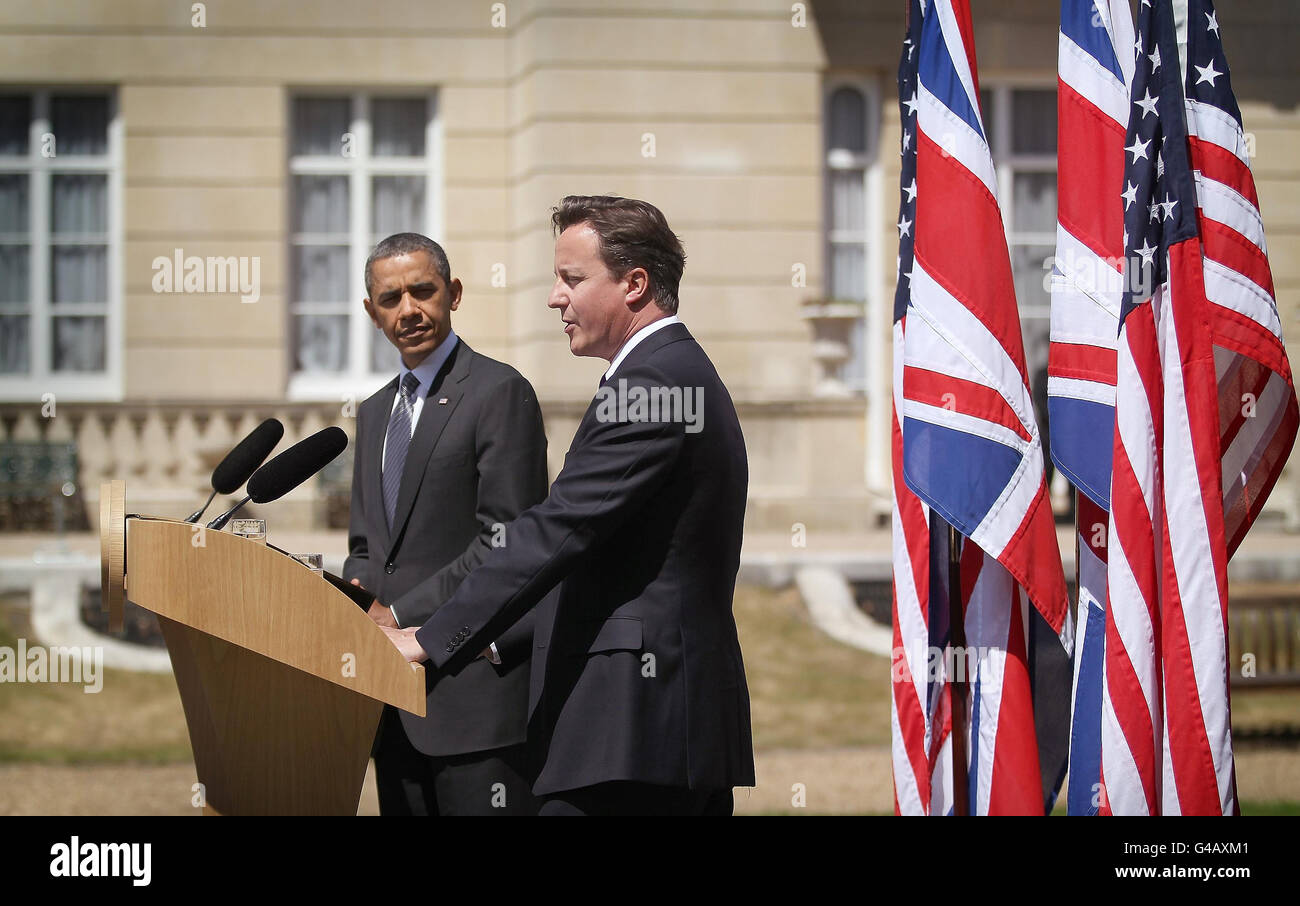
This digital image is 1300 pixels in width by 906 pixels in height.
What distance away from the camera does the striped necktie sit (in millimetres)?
3553

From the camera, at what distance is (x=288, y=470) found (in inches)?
112

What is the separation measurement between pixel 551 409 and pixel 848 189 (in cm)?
376

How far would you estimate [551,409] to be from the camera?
10531 millimetres

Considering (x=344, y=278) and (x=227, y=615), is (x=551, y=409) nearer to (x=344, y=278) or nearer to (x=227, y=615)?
(x=344, y=278)

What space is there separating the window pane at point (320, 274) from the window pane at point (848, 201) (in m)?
4.60

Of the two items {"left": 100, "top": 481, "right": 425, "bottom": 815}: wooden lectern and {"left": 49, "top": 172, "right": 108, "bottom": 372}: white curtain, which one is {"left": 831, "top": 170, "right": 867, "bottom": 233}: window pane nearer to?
{"left": 49, "top": 172, "right": 108, "bottom": 372}: white curtain

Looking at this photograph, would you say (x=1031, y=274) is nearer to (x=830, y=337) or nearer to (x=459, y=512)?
(x=830, y=337)

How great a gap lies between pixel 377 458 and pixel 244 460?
0.79m

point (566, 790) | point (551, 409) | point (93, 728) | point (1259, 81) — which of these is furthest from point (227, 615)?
point (1259, 81)

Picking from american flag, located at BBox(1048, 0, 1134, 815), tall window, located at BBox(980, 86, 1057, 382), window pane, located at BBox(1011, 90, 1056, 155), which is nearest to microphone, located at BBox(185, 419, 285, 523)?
american flag, located at BBox(1048, 0, 1134, 815)

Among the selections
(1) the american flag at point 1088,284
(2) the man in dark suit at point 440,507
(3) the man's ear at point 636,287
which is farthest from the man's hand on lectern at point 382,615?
(1) the american flag at point 1088,284

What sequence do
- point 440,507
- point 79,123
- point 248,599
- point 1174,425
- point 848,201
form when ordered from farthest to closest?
1. point 848,201
2. point 79,123
3. point 440,507
4. point 1174,425
5. point 248,599

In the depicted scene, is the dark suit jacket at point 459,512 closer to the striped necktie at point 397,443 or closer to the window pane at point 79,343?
the striped necktie at point 397,443

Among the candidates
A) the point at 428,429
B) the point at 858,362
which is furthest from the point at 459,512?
the point at 858,362
